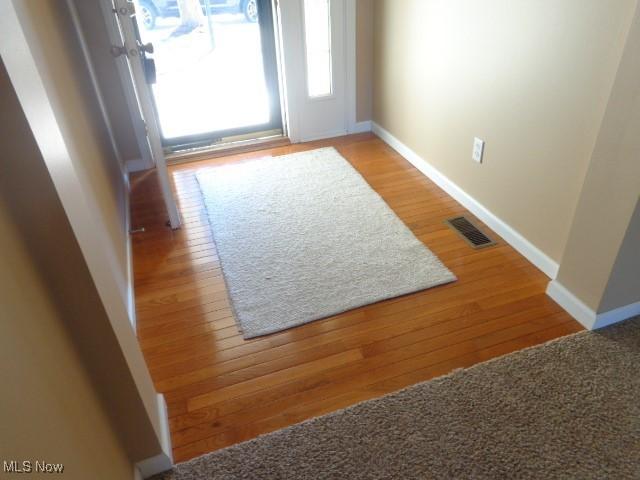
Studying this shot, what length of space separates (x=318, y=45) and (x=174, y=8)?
1.08 metres

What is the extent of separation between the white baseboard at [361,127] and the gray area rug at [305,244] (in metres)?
0.57

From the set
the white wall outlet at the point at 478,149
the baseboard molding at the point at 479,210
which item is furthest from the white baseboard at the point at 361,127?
the white wall outlet at the point at 478,149

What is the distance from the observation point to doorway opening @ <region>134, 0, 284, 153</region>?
132 inches

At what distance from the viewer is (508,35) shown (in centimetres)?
207

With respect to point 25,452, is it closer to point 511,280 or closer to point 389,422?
point 389,422

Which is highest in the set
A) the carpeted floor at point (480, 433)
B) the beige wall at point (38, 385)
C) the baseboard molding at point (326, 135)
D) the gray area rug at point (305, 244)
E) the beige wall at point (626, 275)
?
the beige wall at point (38, 385)

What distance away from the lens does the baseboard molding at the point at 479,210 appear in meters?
2.14

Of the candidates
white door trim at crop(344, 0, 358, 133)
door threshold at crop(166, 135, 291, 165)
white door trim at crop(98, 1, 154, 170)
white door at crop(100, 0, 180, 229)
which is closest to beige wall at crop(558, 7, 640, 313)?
white door at crop(100, 0, 180, 229)

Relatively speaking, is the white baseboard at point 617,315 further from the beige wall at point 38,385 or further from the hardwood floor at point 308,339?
the beige wall at point 38,385

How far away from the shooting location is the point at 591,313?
180 centimetres

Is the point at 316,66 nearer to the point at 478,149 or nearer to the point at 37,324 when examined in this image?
the point at 478,149

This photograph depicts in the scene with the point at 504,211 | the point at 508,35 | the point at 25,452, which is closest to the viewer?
the point at 25,452

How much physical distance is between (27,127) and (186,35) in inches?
125

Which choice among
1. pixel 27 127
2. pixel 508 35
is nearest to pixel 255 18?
pixel 508 35
